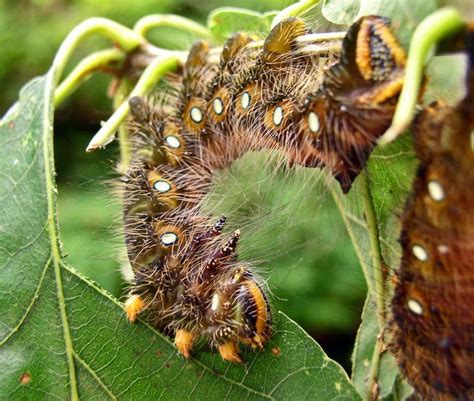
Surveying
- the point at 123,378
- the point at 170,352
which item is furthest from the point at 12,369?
the point at 170,352

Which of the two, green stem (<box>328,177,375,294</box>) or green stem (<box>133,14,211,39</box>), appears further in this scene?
green stem (<box>133,14,211,39</box>)

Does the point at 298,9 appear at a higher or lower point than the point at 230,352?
higher

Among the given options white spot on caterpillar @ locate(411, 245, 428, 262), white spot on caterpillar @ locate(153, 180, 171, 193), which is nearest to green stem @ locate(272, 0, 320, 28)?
white spot on caterpillar @ locate(153, 180, 171, 193)

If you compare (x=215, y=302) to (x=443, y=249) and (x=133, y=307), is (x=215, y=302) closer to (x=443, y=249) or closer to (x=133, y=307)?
(x=133, y=307)

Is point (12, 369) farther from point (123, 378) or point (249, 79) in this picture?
point (249, 79)

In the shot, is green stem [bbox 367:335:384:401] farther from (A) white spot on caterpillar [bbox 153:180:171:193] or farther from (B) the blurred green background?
(A) white spot on caterpillar [bbox 153:180:171:193]

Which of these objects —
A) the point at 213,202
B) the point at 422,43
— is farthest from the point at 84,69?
the point at 422,43

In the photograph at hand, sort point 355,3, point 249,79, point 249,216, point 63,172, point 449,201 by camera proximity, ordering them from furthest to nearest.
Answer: point 63,172
point 249,216
point 249,79
point 355,3
point 449,201
